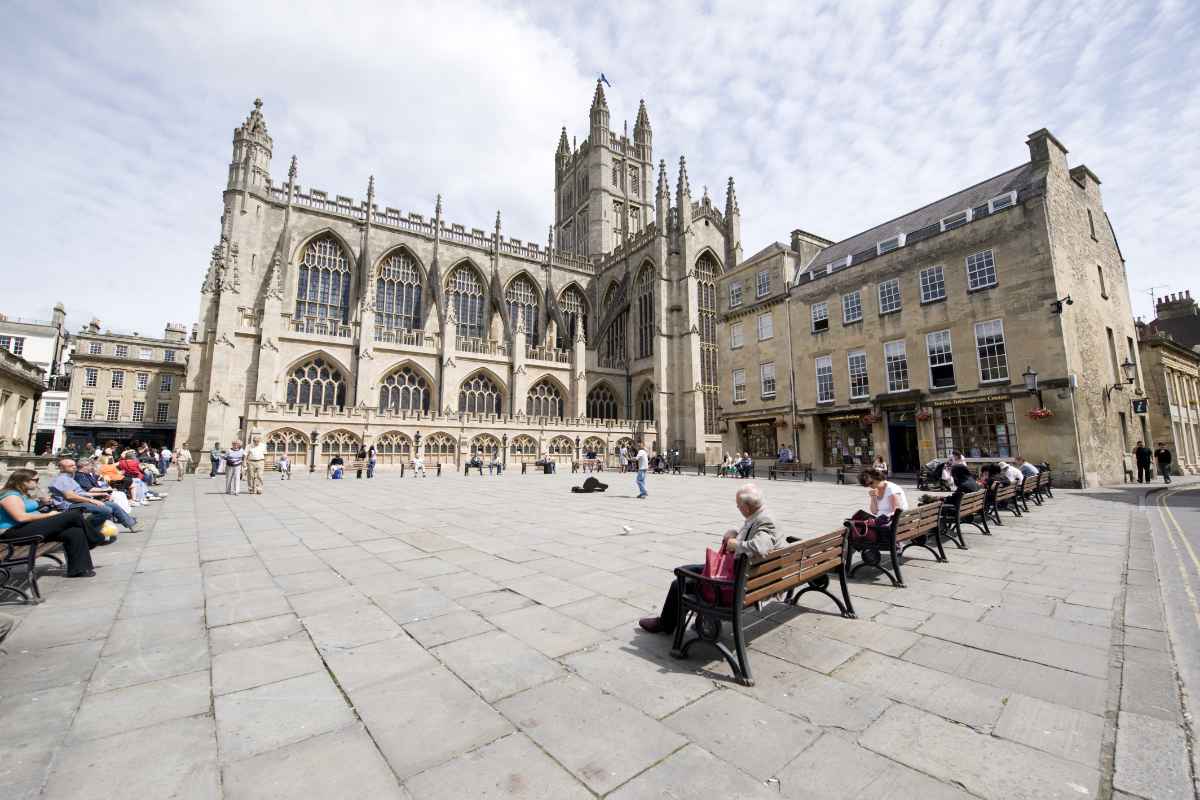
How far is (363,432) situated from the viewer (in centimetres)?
2616

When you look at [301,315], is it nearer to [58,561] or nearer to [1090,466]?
[58,561]

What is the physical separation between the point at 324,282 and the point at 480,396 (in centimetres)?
1262

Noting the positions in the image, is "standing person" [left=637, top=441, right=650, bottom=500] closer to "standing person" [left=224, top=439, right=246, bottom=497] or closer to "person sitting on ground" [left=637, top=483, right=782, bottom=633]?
"person sitting on ground" [left=637, top=483, right=782, bottom=633]

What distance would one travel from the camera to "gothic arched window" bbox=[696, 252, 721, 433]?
35.7 meters

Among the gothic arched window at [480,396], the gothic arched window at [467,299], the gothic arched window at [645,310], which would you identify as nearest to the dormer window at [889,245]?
the gothic arched window at [645,310]

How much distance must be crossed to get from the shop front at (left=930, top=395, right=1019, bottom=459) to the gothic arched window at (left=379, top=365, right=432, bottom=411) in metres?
26.1

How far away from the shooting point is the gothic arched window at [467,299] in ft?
120

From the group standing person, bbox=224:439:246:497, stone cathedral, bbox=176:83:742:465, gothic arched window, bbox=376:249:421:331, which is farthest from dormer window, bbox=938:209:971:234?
gothic arched window, bbox=376:249:421:331

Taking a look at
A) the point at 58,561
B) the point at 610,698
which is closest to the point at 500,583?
the point at 610,698

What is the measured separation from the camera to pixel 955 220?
758 inches

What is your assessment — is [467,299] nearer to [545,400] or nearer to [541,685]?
[545,400]

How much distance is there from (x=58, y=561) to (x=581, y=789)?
7.00 metres

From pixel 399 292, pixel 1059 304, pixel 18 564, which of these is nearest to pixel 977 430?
pixel 1059 304

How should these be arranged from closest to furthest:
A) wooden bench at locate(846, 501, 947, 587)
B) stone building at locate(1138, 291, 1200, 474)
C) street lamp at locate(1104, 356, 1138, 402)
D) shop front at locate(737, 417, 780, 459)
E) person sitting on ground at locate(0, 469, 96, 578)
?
person sitting on ground at locate(0, 469, 96, 578)
wooden bench at locate(846, 501, 947, 587)
street lamp at locate(1104, 356, 1138, 402)
stone building at locate(1138, 291, 1200, 474)
shop front at locate(737, 417, 780, 459)
